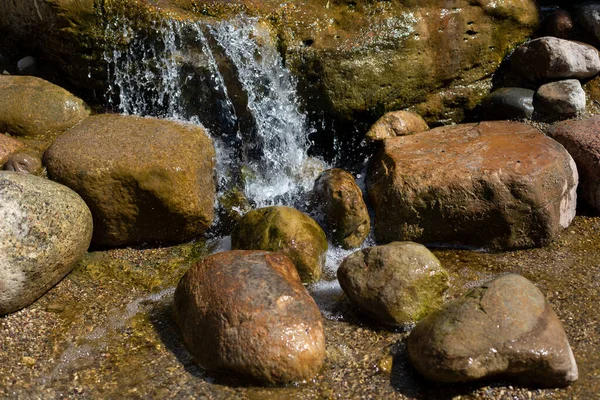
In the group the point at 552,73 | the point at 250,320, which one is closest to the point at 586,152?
the point at 552,73

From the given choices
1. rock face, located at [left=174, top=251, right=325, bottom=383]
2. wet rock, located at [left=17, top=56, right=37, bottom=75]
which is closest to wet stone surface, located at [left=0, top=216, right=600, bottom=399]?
rock face, located at [left=174, top=251, right=325, bottom=383]

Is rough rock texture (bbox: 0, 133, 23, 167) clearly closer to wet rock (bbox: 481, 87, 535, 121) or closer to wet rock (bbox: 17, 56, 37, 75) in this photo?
wet rock (bbox: 17, 56, 37, 75)

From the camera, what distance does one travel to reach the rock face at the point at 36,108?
5.97 m

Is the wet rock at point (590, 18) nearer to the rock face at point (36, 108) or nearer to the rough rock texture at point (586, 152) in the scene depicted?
the rough rock texture at point (586, 152)

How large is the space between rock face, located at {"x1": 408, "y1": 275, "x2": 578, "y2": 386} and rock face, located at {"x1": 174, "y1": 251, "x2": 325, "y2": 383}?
0.70 meters

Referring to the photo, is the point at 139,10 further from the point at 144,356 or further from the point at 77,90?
the point at 144,356

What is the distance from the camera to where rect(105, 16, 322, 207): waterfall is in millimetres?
6035

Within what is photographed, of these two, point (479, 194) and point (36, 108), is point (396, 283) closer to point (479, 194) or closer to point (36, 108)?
point (479, 194)

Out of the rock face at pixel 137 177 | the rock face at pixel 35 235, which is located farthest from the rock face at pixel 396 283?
the rock face at pixel 35 235

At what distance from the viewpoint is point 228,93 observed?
6.22 metres

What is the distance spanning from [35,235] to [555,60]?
5.24m

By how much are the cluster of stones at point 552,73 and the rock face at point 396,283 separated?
8.94 ft

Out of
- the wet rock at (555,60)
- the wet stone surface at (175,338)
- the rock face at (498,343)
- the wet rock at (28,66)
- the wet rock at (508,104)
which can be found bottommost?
the wet stone surface at (175,338)

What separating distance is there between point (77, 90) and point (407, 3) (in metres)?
3.44
